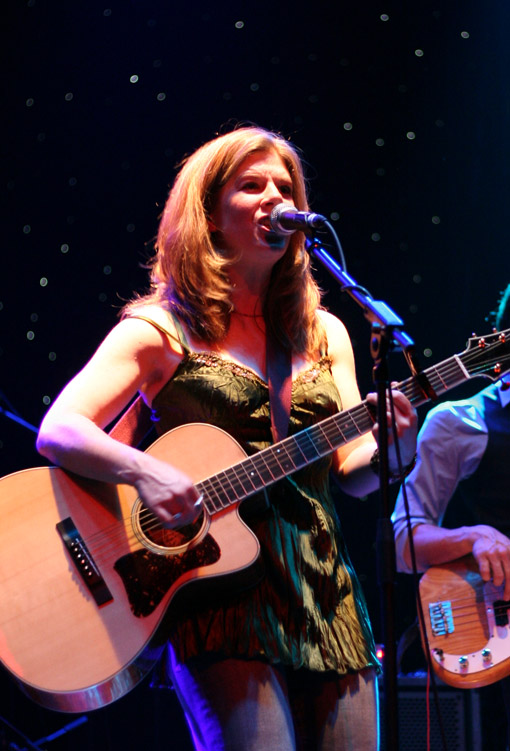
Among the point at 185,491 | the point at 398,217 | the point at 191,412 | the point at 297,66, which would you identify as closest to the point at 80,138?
the point at 297,66

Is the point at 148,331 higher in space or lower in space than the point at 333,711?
higher

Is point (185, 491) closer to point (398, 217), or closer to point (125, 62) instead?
point (398, 217)

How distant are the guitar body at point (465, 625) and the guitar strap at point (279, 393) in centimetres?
118

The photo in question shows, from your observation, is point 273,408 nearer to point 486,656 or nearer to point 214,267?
point 214,267

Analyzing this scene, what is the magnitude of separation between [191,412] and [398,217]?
2568 millimetres

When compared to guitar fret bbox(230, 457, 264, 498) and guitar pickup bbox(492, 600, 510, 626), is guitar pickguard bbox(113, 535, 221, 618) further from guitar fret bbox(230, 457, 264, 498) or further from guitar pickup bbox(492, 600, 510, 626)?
guitar pickup bbox(492, 600, 510, 626)

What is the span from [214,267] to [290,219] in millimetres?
319

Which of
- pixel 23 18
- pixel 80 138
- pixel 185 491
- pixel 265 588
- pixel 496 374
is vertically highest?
pixel 23 18

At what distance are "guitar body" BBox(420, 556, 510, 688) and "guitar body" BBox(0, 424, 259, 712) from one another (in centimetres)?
126

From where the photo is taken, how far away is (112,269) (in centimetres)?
449

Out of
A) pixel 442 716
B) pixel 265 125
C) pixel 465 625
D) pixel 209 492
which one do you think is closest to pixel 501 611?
pixel 465 625

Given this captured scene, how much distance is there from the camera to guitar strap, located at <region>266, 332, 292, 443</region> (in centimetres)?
240

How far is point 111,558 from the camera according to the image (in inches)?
88.0

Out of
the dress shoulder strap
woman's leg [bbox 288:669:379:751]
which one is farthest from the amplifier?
the dress shoulder strap
